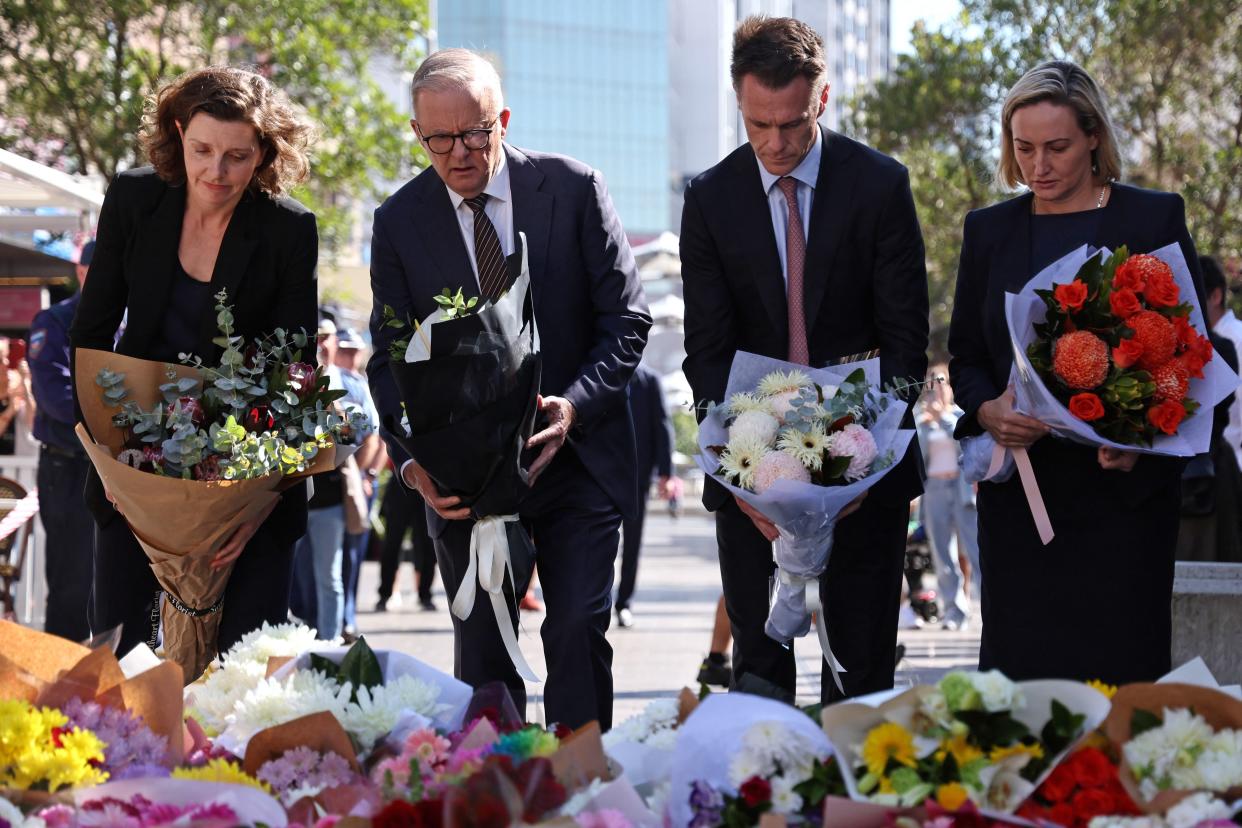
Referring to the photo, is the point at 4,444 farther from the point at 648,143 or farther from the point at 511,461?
the point at 648,143

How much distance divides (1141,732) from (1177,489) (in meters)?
2.19

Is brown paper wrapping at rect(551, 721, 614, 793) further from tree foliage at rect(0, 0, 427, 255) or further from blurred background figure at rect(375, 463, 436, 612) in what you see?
tree foliage at rect(0, 0, 427, 255)

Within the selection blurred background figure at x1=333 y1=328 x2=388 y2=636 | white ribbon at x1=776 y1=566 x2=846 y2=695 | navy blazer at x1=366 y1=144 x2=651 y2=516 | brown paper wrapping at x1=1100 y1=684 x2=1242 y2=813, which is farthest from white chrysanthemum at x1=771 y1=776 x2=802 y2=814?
blurred background figure at x1=333 y1=328 x2=388 y2=636

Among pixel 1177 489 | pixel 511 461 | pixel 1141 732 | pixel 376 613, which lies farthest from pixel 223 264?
pixel 376 613

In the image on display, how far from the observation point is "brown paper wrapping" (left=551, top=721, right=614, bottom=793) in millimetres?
3117

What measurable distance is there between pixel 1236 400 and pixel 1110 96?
12921mm

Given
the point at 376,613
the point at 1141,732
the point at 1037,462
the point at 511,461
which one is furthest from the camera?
the point at 376,613

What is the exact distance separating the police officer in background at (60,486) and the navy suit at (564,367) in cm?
364

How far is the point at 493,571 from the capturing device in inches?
195

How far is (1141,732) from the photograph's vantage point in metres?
2.99

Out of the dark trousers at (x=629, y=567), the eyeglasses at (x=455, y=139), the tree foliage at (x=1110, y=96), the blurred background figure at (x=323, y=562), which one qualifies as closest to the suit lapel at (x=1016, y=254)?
the eyeglasses at (x=455, y=139)

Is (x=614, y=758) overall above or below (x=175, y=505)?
below

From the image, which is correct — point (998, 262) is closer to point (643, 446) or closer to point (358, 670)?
point (358, 670)

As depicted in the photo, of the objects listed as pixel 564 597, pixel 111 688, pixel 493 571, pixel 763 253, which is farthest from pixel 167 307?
pixel 111 688
